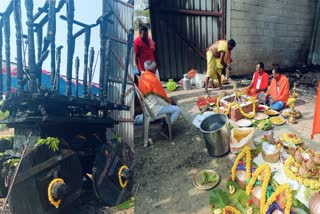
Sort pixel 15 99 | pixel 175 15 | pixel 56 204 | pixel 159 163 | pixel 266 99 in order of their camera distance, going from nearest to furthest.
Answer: pixel 15 99, pixel 56 204, pixel 159 163, pixel 266 99, pixel 175 15

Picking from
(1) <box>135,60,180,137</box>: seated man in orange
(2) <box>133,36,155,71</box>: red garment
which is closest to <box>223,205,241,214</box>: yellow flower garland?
(1) <box>135,60,180,137</box>: seated man in orange

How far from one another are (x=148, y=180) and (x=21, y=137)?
2129 mm

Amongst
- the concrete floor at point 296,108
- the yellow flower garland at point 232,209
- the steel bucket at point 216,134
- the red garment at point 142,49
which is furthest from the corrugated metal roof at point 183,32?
the yellow flower garland at point 232,209

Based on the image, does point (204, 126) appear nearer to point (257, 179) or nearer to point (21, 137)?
point (257, 179)

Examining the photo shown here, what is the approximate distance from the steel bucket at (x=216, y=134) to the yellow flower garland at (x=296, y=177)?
1177 mm

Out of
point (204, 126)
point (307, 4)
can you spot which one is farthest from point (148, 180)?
point (307, 4)

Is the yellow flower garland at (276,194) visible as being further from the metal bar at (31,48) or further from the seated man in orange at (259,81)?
the seated man in orange at (259,81)

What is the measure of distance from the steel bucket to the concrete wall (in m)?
4.85

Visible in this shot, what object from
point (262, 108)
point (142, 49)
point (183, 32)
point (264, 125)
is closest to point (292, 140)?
point (264, 125)

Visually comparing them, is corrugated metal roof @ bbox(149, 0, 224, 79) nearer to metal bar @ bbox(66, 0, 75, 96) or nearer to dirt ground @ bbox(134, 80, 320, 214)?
dirt ground @ bbox(134, 80, 320, 214)

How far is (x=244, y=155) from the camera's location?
4227 millimetres

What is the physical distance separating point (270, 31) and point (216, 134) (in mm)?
7028

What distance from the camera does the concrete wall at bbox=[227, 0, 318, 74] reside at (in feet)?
29.9

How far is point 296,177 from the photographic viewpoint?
11.6 feet
